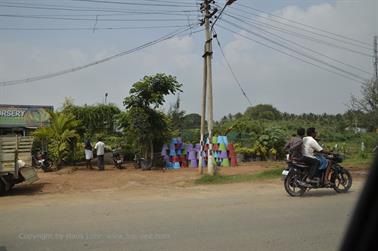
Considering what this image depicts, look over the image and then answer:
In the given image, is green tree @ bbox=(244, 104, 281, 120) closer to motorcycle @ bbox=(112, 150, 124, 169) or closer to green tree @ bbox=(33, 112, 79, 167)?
motorcycle @ bbox=(112, 150, 124, 169)

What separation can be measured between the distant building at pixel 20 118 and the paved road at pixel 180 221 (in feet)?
78.3

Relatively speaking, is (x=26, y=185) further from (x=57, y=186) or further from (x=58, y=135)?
(x=58, y=135)

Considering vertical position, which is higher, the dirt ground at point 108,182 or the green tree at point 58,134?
the green tree at point 58,134

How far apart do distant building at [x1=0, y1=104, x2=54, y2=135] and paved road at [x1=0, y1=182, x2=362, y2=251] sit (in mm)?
23864

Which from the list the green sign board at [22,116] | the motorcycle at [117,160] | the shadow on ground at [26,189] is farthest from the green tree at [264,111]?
the shadow on ground at [26,189]

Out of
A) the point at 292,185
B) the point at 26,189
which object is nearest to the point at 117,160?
the point at 26,189

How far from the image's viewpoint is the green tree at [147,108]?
2097 cm

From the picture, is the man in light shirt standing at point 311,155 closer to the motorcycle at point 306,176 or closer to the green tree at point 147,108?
the motorcycle at point 306,176

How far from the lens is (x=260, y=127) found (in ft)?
89.4

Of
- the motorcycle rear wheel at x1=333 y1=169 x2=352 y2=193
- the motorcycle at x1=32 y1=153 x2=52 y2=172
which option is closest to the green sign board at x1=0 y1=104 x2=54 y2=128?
the motorcycle at x1=32 y1=153 x2=52 y2=172

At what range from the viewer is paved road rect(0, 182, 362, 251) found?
6.96 meters

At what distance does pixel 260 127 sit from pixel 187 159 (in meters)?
6.49

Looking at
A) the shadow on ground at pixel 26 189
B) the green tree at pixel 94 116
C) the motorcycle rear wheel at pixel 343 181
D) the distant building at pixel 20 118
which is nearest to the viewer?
the motorcycle rear wheel at pixel 343 181

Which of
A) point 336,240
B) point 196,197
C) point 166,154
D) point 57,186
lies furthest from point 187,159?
point 336,240
